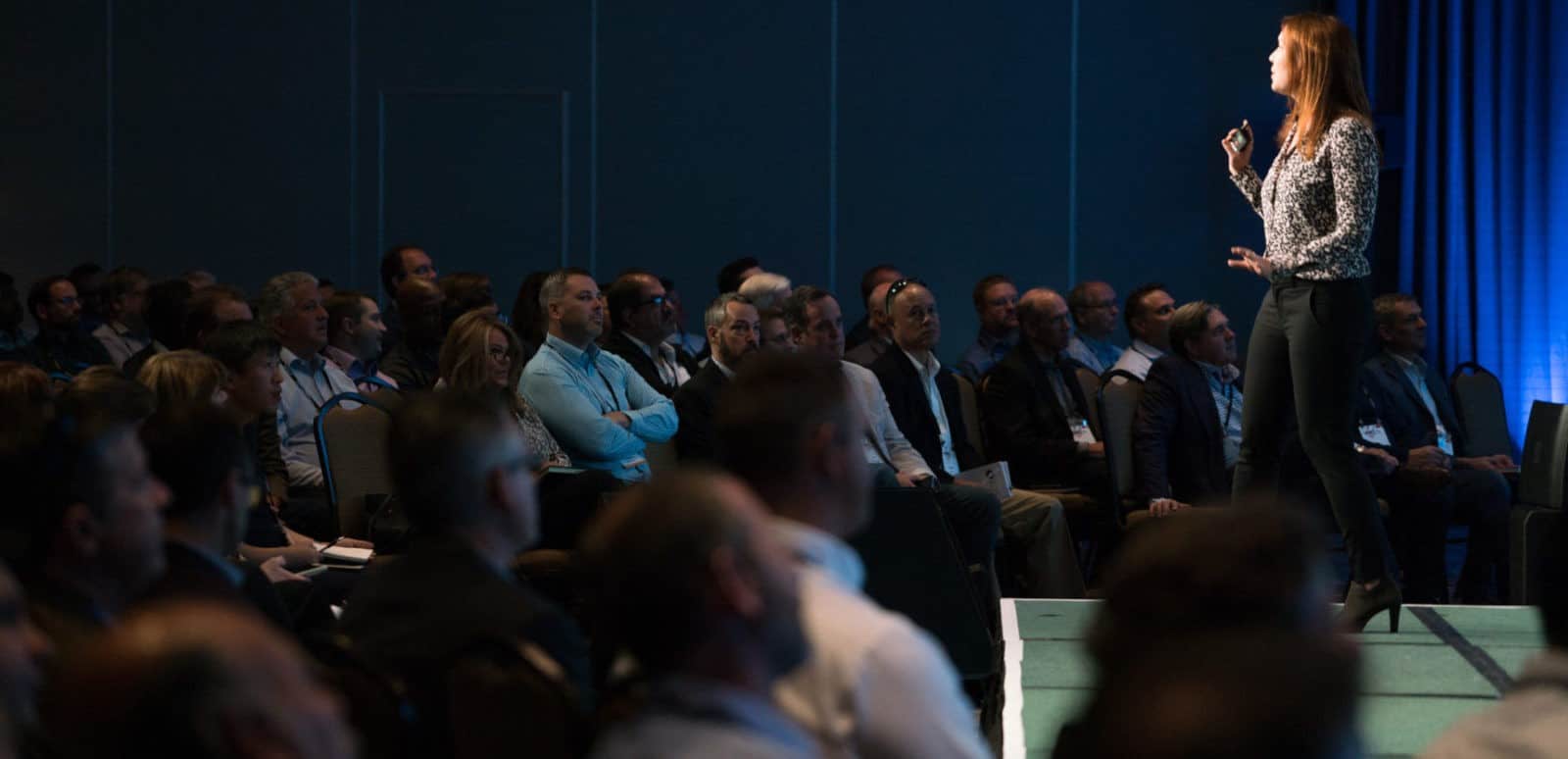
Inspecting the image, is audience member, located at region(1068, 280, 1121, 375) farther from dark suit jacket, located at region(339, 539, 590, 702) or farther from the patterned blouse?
dark suit jacket, located at region(339, 539, 590, 702)

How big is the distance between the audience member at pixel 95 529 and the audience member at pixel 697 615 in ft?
3.22

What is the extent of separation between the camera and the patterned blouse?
3441 millimetres

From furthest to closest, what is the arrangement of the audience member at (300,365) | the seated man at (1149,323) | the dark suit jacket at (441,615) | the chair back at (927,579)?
the seated man at (1149,323), the audience member at (300,365), the chair back at (927,579), the dark suit jacket at (441,615)

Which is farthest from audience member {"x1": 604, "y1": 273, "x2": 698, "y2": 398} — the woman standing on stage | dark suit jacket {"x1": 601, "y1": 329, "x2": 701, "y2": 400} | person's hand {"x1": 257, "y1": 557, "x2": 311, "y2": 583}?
the woman standing on stage

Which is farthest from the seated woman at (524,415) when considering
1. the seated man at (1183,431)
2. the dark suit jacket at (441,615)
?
the dark suit jacket at (441,615)

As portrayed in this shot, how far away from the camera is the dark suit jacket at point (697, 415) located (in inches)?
209

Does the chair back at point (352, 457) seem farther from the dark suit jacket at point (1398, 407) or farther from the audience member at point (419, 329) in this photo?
the dark suit jacket at point (1398, 407)

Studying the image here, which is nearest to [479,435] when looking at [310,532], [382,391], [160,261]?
[310,532]

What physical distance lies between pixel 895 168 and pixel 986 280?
1.61 meters

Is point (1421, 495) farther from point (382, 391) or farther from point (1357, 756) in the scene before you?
point (1357, 756)

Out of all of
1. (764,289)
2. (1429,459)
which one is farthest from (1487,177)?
(764,289)

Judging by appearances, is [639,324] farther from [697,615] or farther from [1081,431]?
[697,615]

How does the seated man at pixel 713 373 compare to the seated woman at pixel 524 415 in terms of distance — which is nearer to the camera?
the seated woman at pixel 524 415

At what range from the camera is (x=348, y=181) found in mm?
9258
